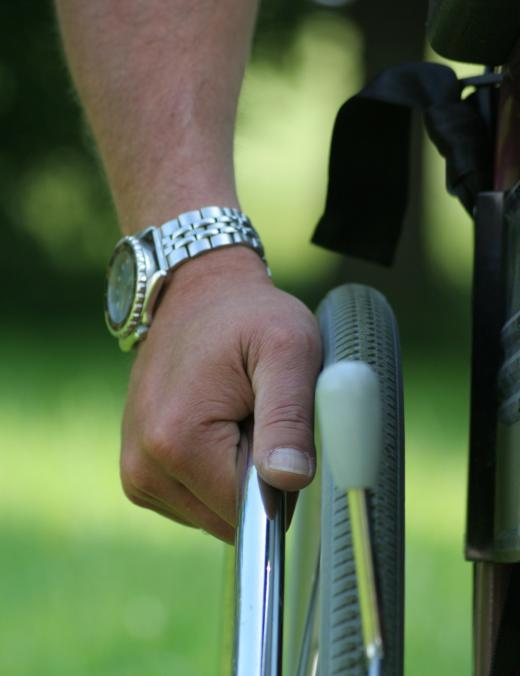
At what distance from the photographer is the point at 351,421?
0.67m

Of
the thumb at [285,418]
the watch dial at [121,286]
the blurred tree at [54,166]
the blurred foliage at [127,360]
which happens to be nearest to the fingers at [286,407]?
the thumb at [285,418]

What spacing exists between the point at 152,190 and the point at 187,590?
2.59m

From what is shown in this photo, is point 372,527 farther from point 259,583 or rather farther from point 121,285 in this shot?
point 121,285

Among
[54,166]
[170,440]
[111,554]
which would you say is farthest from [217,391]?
[54,166]

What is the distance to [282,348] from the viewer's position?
3.36 ft

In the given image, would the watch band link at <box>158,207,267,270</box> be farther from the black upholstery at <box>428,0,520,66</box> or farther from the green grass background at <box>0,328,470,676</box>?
the green grass background at <box>0,328,470,676</box>

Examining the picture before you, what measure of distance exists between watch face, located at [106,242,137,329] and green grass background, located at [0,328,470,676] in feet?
4.86

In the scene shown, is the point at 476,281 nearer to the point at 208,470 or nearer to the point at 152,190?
the point at 208,470

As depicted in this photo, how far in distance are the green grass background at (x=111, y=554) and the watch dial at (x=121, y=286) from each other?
1.48m

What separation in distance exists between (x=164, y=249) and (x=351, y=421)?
59 cm

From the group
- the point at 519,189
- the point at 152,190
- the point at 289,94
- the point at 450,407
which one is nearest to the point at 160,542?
the point at 450,407

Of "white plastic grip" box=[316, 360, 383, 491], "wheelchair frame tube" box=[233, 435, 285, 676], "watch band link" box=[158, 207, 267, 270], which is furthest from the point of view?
"watch band link" box=[158, 207, 267, 270]

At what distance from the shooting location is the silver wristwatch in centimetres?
122

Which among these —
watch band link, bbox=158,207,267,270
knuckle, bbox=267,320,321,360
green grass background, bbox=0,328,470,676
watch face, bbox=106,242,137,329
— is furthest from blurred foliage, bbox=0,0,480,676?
knuckle, bbox=267,320,321,360
